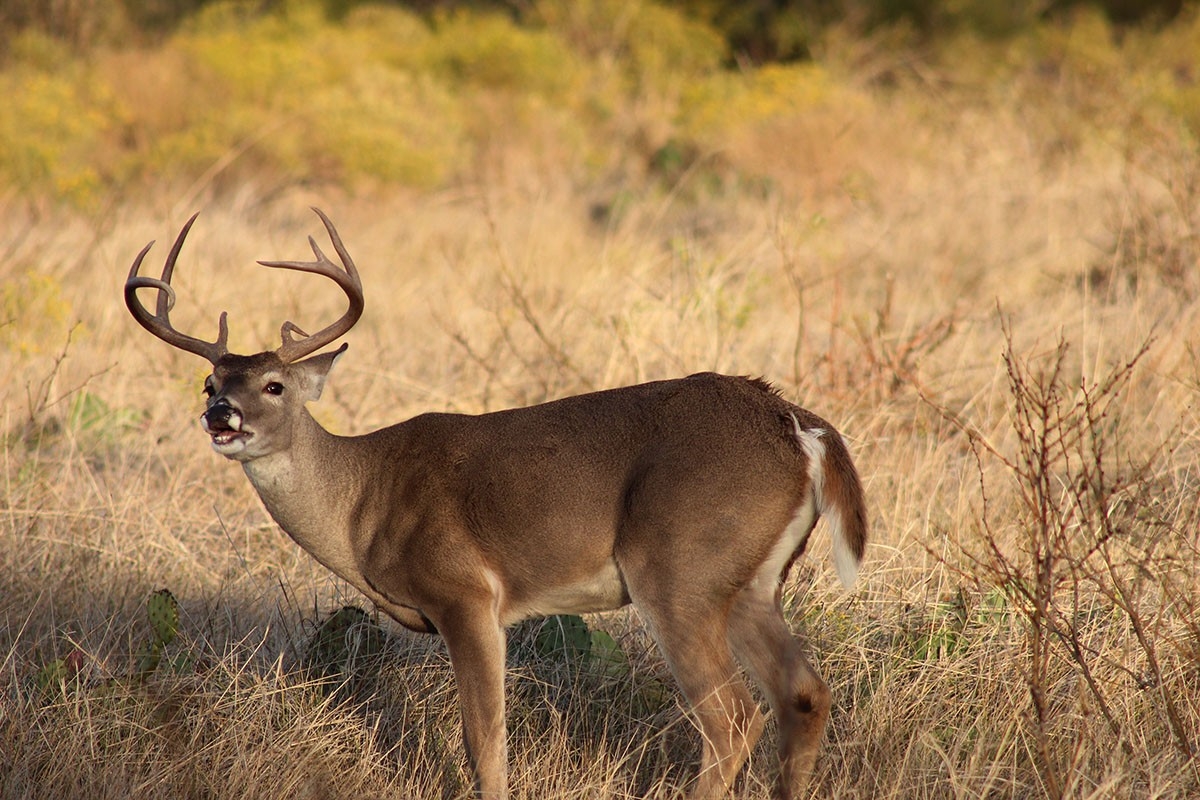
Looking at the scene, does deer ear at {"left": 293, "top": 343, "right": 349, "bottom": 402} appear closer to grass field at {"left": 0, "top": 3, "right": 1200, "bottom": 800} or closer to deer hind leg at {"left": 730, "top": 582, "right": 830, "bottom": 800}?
grass field at {"left": 0, "top": 3, "right": 1200, "bottom": 800}

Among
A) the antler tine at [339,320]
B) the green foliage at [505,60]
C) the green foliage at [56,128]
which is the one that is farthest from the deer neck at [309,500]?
the green foliage at [505,60]

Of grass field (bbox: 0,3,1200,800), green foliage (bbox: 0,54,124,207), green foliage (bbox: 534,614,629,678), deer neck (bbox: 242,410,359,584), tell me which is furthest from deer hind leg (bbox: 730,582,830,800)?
green foliage (bbox: 0,54,124,207)

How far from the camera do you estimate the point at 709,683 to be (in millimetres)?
3795

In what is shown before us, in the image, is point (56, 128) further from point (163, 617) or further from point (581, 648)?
point (581, 648)

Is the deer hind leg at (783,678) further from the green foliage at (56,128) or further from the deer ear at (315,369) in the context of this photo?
the green foliage at (56,128)

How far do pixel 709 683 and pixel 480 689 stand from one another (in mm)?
676

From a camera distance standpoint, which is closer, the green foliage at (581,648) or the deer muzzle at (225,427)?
the deer muzzle at (225,427)

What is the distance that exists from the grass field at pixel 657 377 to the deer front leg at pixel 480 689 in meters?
0.19

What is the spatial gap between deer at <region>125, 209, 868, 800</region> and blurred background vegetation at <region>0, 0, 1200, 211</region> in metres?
6.36

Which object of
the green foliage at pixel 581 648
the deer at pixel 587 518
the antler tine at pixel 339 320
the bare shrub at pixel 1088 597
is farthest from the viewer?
the green foliage at pixel 581 648

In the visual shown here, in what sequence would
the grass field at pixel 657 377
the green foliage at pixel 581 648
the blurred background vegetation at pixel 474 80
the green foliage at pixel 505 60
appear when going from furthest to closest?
the green foliage at pixel 505 60 < the blurred background vegetation at pixel 474 80 < the green foliage at pixel 581 648 < the grass field at pixel 657 377

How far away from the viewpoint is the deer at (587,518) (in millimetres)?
3793

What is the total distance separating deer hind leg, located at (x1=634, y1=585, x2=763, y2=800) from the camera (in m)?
3.77

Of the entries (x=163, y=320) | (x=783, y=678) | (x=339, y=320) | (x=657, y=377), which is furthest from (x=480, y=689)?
(x=657, y=377)
